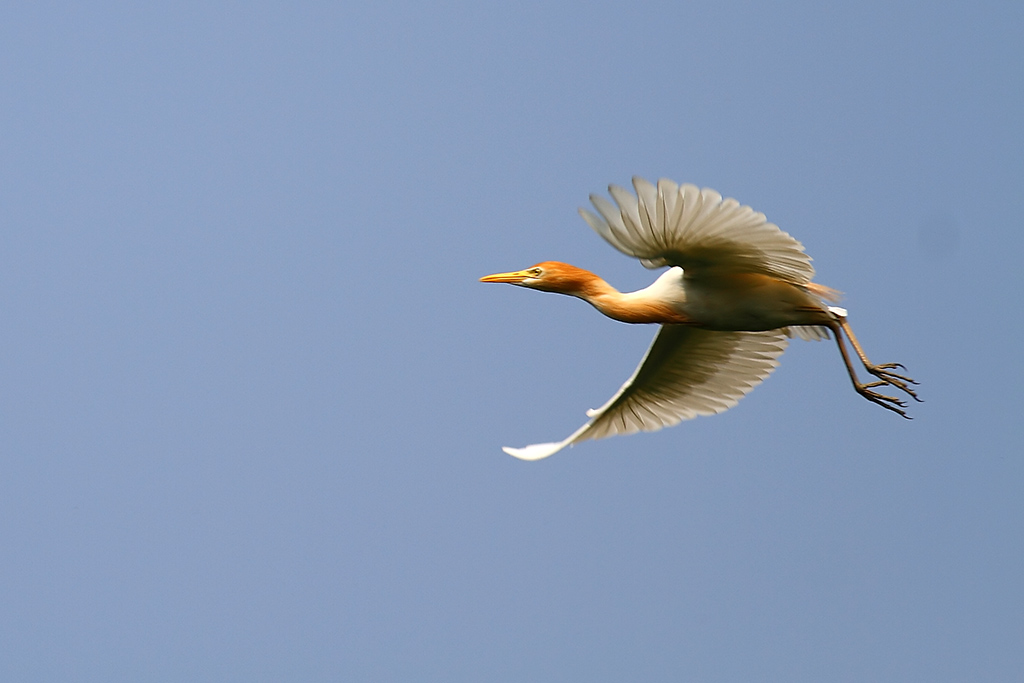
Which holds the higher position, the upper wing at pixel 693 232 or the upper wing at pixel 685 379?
the upper wing at pixel 693 232

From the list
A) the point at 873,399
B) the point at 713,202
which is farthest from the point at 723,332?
the point at 713,202


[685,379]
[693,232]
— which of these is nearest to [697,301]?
[693,232]

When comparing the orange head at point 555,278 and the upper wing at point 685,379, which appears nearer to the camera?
the orange head at point 555,278

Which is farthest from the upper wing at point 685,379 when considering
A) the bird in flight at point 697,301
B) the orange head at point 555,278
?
the orange head at point 555,278

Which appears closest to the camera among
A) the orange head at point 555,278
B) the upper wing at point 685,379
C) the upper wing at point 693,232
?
the upper wing at point 693,232

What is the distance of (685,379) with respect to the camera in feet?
43.3

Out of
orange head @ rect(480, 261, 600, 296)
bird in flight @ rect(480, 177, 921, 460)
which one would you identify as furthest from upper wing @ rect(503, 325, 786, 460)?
orange head @ rect(480, 261, 600, 296)

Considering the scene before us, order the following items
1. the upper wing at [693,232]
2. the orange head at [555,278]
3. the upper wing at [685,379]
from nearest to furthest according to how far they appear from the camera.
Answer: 1. the upper wing at [693,232]
2. the orange head at [555,278]
3. the upper wing at [685,379]

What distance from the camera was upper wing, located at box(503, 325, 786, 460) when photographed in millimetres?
12891

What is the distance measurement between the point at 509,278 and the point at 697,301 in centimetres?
166

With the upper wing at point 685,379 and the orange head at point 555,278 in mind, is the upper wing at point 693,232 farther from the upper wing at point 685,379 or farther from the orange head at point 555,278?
the upper wing at point 685,379

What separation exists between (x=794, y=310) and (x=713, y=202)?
1.89 m

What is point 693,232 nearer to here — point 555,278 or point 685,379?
point 555,278

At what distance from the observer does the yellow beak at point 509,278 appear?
1177 centimetres
